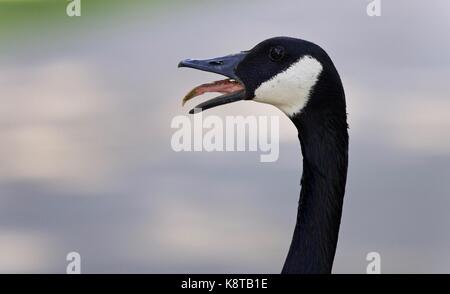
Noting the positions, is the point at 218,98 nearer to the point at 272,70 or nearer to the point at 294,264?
the point at 272,70

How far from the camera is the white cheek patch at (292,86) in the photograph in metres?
3.23

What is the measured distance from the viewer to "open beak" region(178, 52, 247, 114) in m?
3.30

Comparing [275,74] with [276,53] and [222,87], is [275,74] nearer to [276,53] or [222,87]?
[276,53]

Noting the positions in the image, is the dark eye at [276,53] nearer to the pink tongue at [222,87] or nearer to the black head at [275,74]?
the black head at [275,74]

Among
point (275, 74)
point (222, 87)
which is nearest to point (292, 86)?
point (275, 74)

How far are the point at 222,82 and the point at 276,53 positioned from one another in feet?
0.75

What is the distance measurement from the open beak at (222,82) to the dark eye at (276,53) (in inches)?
4.2

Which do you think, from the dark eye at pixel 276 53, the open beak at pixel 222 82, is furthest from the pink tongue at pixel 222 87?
the dark eye at pixel 276 53

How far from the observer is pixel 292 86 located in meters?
3.27

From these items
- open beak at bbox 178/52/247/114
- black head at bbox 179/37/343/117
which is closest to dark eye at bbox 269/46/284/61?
black head at bbox 179/37/343/117

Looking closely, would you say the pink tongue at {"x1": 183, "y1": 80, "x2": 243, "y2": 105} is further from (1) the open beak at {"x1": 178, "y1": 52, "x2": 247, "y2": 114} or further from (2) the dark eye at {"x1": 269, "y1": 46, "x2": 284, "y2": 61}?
(2) the dark eye at {"x1": 269, "y1": 46, "x2": 284, "y2": 61}

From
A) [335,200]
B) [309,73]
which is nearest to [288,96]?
[309,73]

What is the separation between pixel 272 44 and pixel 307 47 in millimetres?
144

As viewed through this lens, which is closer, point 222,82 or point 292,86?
point 292,86
